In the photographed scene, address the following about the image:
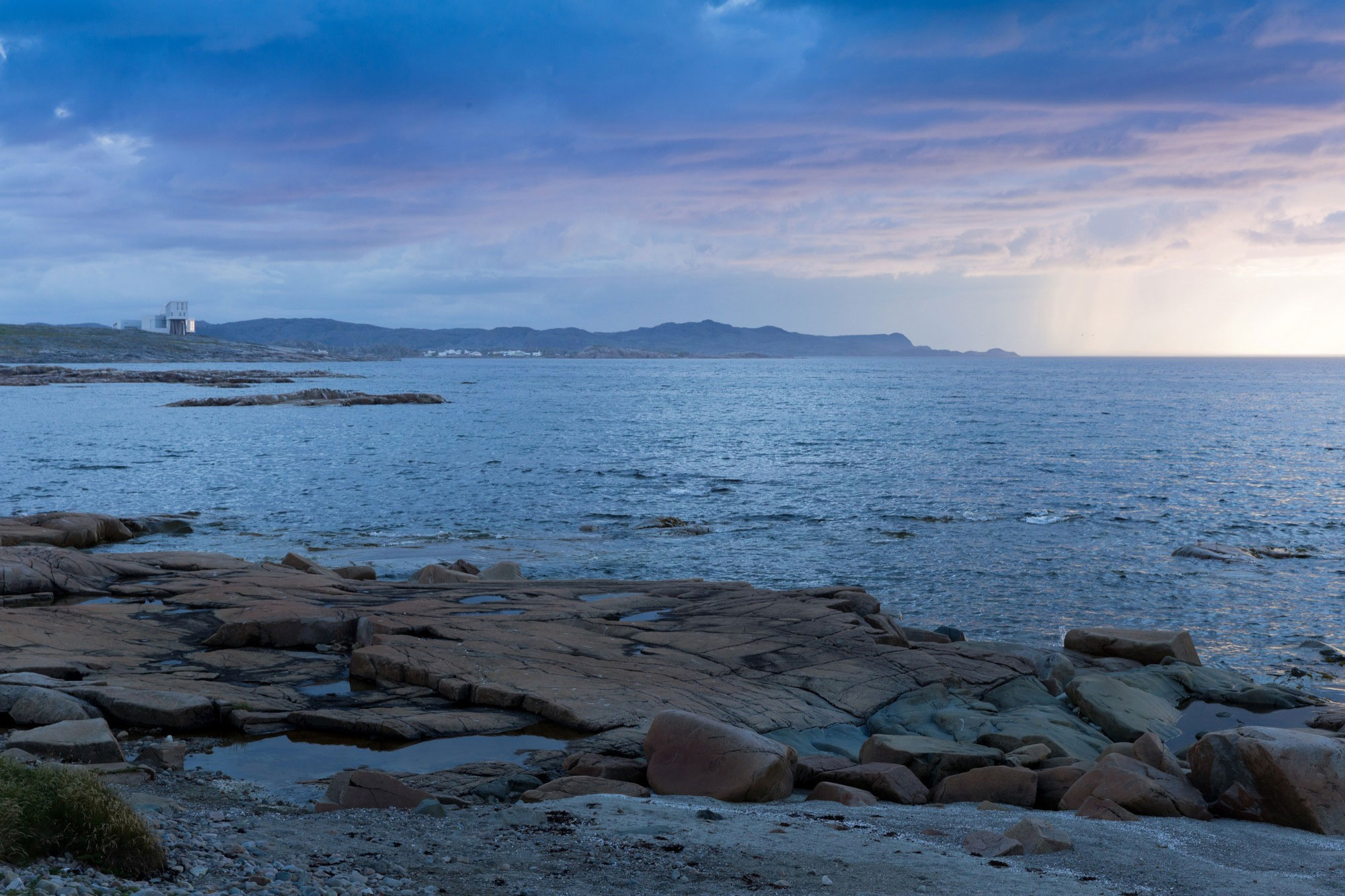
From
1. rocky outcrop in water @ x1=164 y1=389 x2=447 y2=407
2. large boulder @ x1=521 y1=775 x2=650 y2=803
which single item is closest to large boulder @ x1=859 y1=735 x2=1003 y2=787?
large boulder @ x1=521 y1=775 x2=650 y2=803

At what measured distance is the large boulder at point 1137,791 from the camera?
979cm

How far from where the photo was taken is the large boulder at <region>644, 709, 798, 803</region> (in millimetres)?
10062

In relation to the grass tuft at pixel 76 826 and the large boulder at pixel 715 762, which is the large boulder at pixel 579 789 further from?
the grass tuft at pixel 76 826

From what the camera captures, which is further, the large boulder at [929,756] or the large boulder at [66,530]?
the large boulder at [66,530]

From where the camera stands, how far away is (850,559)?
26969mm

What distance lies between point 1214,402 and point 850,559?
96.6 meters

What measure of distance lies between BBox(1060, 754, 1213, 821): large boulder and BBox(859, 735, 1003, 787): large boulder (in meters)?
1.16

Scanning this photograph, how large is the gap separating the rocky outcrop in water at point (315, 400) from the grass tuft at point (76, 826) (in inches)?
3718

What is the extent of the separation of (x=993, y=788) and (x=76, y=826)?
8.51m

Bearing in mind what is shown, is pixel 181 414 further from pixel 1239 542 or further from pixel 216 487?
pixel 1239 542

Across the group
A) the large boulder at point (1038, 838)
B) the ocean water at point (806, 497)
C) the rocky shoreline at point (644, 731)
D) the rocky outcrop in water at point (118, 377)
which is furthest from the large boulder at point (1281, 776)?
the rocky outcrop in water at point (118, 377)

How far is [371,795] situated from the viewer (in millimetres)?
9219

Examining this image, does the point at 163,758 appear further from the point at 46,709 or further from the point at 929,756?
the point at 929,756

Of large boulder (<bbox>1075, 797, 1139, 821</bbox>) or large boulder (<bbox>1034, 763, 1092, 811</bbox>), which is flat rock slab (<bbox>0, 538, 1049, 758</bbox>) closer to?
large boulder (<bbox>1034, 763, 1092, 811</bbox>)
